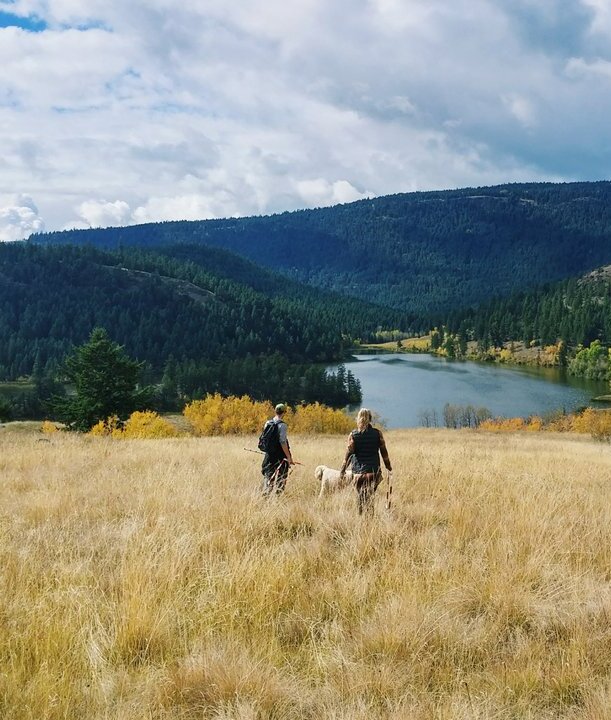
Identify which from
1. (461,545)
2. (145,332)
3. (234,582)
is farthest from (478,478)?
(145,332)

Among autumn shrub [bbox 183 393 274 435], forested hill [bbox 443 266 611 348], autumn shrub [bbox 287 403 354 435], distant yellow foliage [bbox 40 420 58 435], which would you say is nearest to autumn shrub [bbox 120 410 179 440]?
distant yellow foliage [bbox 40 420 58 435]

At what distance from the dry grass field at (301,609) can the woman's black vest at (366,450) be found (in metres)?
0.85

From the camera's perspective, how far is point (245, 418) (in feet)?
258

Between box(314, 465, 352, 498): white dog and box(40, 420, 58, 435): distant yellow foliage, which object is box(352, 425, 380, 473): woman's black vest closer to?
box(314, 465, 352, 498): white dog

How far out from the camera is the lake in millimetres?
96875

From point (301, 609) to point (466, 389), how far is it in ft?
381

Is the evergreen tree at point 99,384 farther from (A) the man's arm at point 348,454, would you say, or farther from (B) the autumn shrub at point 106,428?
(A) the man's arm at point 348,454

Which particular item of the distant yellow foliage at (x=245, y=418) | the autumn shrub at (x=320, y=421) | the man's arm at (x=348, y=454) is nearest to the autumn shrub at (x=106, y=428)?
the distant yellow foliage at (x=245, y=418)

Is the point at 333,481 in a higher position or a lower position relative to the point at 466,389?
higher

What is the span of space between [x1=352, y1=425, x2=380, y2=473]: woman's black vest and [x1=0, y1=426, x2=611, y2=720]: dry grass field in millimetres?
847

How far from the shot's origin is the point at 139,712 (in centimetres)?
279

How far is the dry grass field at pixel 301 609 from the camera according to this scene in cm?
298

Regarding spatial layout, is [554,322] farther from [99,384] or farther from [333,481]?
[333,481]

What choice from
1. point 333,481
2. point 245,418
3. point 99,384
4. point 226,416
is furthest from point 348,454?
point 226,416
